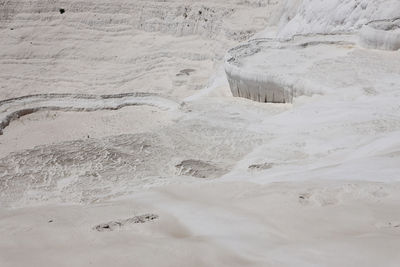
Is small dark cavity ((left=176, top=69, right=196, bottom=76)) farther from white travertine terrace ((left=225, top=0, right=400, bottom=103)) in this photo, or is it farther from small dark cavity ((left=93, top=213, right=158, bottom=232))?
small dark cavity ((left=93, top=213, right=158, bottom=232))

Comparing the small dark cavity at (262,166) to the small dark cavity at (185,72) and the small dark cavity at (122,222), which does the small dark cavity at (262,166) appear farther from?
the small dark cavity at (185,72)

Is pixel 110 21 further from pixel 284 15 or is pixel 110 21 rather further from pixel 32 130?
pixel 32 130

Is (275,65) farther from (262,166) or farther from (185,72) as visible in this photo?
(185,72)

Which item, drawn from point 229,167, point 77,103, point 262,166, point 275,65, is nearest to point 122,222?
point 262,166

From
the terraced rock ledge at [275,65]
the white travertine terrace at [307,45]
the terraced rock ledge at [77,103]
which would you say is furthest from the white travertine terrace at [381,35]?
the terraced rock ledge at [77,103]

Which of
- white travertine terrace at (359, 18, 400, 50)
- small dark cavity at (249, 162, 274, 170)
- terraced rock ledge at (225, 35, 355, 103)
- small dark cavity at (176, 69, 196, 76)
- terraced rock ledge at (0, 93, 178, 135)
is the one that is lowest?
Answer: small dark cavity at (176, 69, 196, 76)

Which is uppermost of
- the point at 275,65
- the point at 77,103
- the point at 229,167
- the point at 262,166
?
the point at 275,65

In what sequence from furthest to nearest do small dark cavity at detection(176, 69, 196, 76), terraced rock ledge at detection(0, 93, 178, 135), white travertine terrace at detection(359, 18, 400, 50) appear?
small dark cavity at detection(176, 69, 196, 76), white travertine terrace at detection(359, 18, 400, 50), terraced rock ledge at detection(0, 93, 178, 135)

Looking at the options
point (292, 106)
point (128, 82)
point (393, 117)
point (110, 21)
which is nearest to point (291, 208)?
point (393, 117)

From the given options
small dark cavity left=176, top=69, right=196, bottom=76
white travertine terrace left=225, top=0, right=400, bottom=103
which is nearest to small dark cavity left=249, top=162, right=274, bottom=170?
white travertine terrace left=225, top=0, right=400, bottom=103
